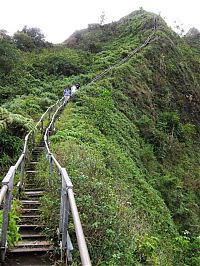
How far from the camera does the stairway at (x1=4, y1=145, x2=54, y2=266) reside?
510 centimetres

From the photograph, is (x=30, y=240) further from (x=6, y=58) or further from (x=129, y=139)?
(x=6, y=58)

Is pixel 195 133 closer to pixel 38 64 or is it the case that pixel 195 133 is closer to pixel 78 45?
pixel 38 64

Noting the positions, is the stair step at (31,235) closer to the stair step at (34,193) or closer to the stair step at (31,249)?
the stair step at (31,249)

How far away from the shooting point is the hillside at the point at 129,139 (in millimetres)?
6936

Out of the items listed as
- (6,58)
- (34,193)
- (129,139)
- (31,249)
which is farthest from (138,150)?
(31,249)

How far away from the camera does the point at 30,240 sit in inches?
228

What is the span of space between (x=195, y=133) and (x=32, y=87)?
15.9 metres

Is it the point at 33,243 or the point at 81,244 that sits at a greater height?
the point at 81,244

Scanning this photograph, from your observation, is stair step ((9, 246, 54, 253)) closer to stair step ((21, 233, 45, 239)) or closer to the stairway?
the stairway

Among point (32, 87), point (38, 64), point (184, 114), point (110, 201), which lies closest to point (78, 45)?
point (38, 64)

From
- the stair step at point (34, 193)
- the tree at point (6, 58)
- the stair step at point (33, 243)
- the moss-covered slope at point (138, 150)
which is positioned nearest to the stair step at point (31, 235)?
the stair step at point (33, 243)

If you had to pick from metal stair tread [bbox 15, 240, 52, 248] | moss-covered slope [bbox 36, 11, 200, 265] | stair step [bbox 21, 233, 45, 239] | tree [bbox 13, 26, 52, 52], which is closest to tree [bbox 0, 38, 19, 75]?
moss-covered slope [bbox 36, 11, 200, 265]

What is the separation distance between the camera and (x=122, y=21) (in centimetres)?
6788

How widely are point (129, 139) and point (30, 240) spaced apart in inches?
757
